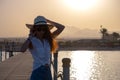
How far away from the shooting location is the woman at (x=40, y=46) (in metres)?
7.33

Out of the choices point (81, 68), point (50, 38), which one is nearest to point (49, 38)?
point (50, 38)

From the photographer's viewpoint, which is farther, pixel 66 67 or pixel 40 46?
pixel 66 67

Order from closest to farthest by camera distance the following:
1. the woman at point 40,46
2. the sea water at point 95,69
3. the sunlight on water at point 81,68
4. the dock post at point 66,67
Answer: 1. the woman at point 40,46
2. the dock post at point 66,67
3. the sea water at point 95,69
4. the sunlight on water at point 81,68

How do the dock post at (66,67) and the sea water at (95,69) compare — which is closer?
the dock post at (66,67)

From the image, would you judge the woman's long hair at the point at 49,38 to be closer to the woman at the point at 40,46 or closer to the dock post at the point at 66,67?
the woman at the point at 40,46

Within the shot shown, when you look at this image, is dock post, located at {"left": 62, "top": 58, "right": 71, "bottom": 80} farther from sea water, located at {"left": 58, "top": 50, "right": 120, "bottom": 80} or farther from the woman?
sea water, located at {"left": 58, "top": 50, "right": 120, "bottom": 80}

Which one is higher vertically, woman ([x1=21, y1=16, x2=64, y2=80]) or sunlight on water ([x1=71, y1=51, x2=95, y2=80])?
woman ([x1=21, y1=16, x2=64, y2=80])

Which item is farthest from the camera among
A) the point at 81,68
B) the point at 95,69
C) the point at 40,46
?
the point at 81,68

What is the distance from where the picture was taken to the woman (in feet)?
24.0

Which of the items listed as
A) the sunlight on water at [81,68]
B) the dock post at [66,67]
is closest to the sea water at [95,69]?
the sunlight on water at [81,68]

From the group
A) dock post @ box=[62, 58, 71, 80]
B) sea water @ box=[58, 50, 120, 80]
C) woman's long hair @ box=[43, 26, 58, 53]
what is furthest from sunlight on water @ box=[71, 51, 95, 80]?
woman's long hair @ box=[43, 26, 58, 53]

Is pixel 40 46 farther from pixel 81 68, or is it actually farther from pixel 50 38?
pixel 81 68

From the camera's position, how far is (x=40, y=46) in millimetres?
7352

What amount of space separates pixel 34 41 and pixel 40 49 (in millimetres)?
152
